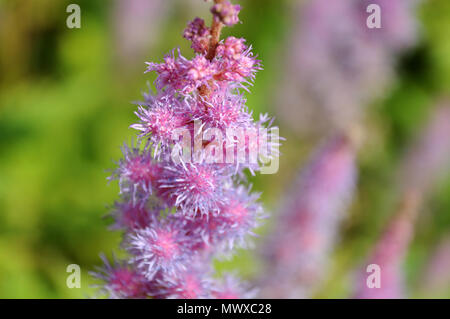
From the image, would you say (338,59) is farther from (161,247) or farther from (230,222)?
(161,247)

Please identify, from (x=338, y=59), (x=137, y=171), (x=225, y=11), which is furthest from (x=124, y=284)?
(x=338, y=59)

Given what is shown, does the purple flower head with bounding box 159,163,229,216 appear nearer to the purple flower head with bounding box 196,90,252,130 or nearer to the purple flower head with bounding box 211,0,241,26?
the purple flower head with bounding box 196,90,252,130

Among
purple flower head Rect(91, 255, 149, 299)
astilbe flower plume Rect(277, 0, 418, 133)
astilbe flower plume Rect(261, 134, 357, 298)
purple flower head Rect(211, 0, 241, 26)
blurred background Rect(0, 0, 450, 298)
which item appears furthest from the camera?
astilbe flower plume Rect(277, 0, 418, 133)

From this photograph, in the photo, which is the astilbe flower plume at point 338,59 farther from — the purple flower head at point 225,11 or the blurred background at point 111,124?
the purple flower head at point 225,11

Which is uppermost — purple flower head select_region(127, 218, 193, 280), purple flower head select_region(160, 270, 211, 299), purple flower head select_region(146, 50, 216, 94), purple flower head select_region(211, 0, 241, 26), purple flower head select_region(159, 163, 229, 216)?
purple flower head select_region(211, 0, 241, 26)

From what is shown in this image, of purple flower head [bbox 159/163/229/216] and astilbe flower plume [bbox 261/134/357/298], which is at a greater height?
purple flower head [bbox 159/163/229/216]

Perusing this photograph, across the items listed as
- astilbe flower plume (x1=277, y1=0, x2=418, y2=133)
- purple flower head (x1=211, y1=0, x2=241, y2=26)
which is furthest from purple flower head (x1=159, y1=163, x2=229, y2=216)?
astilbe flower plume (x1=277, y1=0, x2=418, y2=133)
